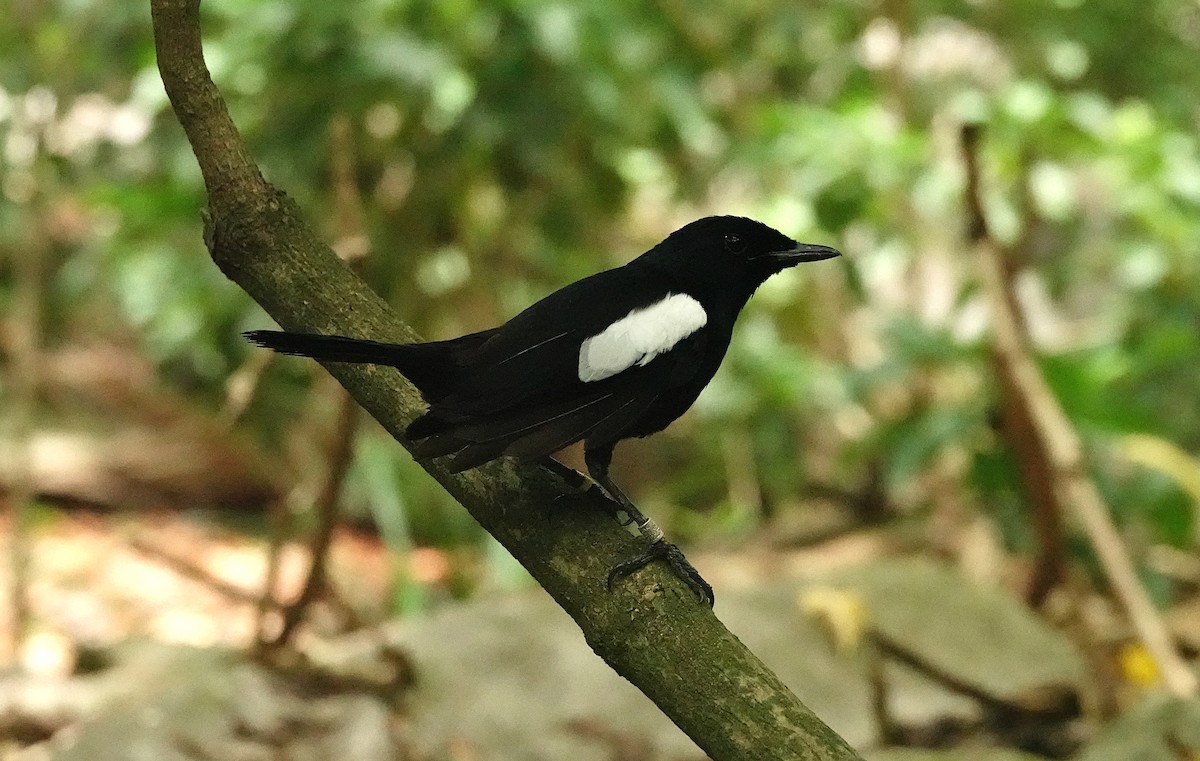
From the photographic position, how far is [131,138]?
3670mm

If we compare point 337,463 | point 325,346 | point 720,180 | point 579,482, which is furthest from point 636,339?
point 720,180

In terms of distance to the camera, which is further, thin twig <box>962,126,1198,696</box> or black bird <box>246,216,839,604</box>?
thin twig <box>962,126,1198,696</box>

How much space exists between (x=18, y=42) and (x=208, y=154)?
2.52 m

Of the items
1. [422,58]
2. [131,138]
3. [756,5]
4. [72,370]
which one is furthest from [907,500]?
[72,370]

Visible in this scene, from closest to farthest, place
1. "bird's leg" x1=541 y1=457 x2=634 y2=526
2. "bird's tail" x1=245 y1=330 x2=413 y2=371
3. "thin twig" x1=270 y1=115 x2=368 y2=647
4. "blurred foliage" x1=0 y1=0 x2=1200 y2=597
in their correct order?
"bird's tail" x1=245 y1=330 x2=413 y2=371, "bird's leg" x1=541 y1=457 x2=634 y2=526, "thin twig" x1=270 y1=115 x2=368 y2=647, "blurred foliage" x1=0 y1=0 x2=1200 y2=597

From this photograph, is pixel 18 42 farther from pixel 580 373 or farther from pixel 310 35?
pixel 580 373

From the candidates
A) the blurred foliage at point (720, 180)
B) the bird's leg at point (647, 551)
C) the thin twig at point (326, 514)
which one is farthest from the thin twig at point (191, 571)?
the bird's leg at point (647, 551)

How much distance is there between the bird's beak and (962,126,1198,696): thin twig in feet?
4.68

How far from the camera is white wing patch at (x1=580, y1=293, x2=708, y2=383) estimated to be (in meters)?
1.23

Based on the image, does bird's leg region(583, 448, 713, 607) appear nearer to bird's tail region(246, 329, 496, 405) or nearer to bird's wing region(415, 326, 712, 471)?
bird's wing region(415, 326, 712, 471)

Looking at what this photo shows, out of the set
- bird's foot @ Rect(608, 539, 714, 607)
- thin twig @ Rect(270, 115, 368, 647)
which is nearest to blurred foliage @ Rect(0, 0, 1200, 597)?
thin twig @ Rect(270, 115, 368, 647)

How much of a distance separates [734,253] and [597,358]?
30cm

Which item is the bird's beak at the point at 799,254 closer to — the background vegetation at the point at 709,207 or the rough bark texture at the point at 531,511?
the rough bark texture at the point at 531,511

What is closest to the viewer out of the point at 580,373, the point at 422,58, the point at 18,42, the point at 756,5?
the point at 580,373
